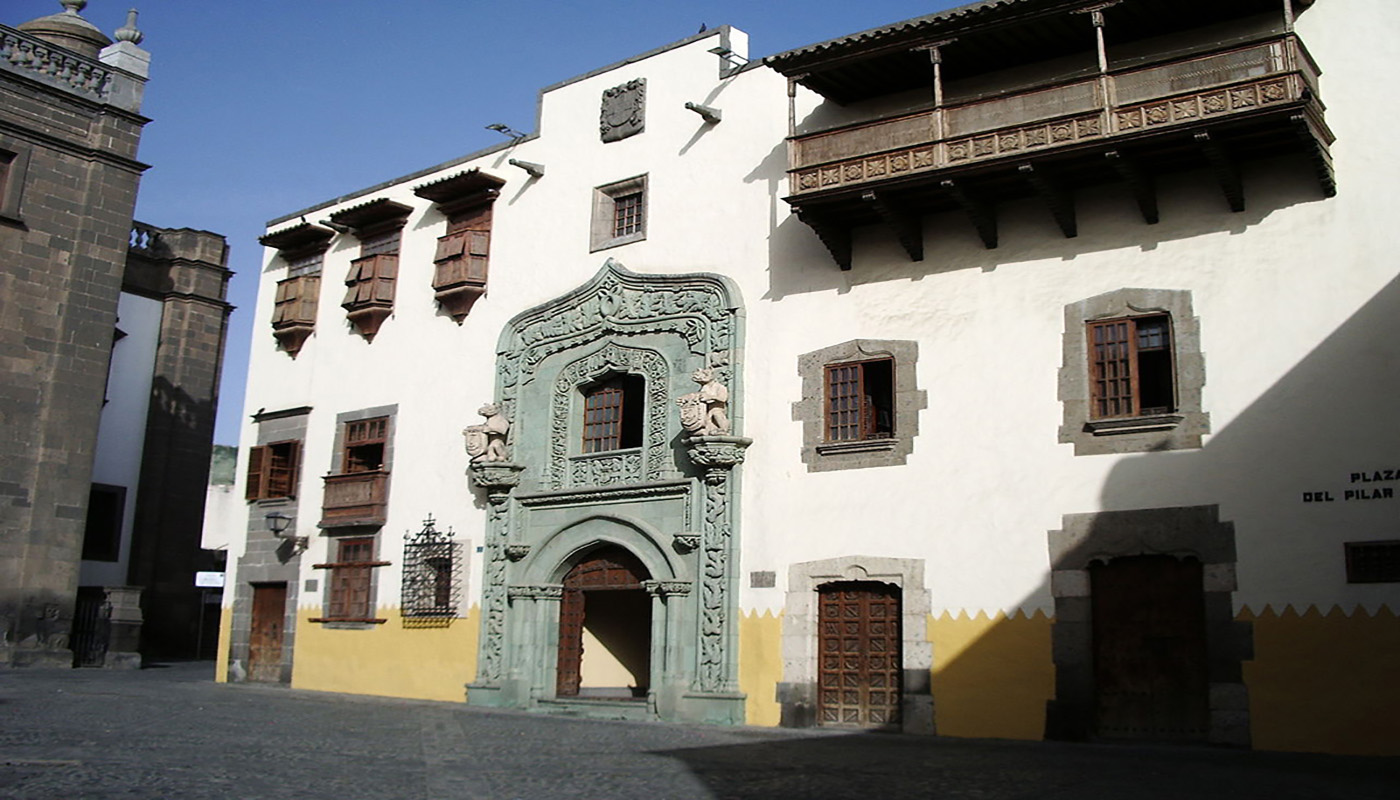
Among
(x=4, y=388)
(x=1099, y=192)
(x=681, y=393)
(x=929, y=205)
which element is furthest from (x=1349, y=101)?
(x=4, y=388)

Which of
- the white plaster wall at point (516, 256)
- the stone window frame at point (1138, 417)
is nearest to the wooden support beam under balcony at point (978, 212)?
the stone window frame at point (1138, 417)

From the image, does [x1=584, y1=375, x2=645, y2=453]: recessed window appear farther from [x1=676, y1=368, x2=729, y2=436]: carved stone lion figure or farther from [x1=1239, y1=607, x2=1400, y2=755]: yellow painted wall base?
[x1=1239, y1=607, x2=1400, y2=755]: yellow painted wall base

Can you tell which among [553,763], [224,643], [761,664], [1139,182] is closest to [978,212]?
[1139,182]

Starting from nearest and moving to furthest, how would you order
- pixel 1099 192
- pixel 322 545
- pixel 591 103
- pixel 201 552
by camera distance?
pixel 1099 192, pixel 591 103, pixel 322 545, pixel 201 552

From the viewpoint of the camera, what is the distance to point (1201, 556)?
14047 mm

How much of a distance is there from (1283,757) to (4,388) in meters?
23.9

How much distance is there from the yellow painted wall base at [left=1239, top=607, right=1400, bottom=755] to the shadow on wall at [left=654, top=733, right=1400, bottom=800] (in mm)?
391

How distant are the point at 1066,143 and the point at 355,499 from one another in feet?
47.2

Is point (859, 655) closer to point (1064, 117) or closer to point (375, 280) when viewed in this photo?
point (1064, 117)

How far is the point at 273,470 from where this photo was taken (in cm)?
2497

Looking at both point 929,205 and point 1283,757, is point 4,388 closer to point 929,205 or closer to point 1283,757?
point 929,205

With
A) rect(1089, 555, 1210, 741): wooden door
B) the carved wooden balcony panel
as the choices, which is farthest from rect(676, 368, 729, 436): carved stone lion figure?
rect(1089, 555, 1210, 741): wooden door

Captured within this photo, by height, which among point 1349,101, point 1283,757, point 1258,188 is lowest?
point 1283,757

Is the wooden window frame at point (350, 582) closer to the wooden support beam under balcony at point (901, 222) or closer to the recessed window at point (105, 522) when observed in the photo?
the recessed window at point (105, 522)
